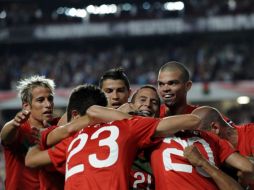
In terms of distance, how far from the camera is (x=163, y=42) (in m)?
28.3

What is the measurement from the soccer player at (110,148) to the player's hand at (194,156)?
16 centimetres

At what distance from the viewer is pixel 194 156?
4168 millimetres

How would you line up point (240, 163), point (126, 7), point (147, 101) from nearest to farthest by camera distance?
1. point (240, 163)
2. point (147, 101)
3. point (126, 7)

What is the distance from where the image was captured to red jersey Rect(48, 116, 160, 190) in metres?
4.18

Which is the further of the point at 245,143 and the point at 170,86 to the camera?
the point at 170,86

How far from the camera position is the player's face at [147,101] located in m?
5.14

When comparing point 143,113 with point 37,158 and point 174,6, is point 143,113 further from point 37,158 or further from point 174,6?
point 174,6

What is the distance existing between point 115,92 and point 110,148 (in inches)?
83.2

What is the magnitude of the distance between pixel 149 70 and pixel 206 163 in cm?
2096

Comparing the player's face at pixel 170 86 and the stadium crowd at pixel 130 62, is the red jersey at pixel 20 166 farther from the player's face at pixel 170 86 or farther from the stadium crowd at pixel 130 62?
the stadium crowd at pixel 130 62

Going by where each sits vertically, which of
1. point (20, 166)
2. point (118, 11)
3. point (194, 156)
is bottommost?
point (20, 166)

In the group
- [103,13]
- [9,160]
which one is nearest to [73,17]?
[103,13]

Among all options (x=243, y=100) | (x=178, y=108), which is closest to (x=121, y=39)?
(x=243, y=100)

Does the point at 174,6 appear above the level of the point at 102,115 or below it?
above
